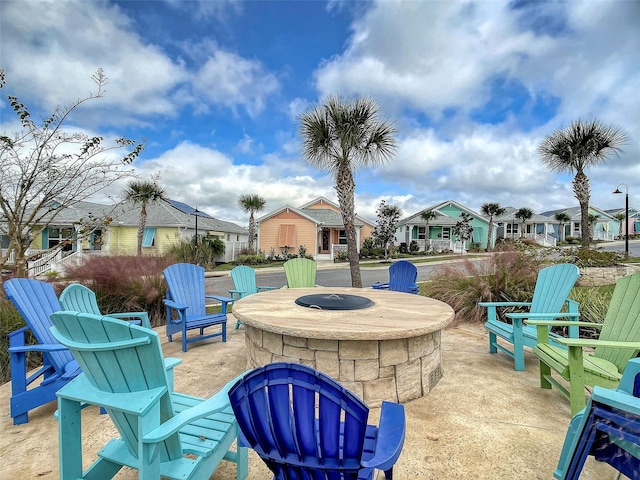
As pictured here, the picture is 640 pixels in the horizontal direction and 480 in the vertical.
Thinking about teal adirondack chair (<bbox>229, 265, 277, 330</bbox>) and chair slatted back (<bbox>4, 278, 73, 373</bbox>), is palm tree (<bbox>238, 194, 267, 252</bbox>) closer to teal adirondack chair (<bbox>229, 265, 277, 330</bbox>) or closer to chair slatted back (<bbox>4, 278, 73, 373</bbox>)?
teal adirondack chair (<bbox>229, 265, 277, 330</bbox>)

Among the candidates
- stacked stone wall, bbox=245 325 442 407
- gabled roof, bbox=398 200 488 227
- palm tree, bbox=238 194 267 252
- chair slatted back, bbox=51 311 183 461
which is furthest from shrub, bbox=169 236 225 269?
gabled roof, bbox=398 200 488 227

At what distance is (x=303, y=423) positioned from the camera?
1.06 m

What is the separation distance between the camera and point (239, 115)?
10.1 meters

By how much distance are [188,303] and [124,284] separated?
156 centimetres

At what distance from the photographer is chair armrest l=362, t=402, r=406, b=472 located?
41.8 inches

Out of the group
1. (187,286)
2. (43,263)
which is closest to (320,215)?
(43,263)

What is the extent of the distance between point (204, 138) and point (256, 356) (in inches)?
409

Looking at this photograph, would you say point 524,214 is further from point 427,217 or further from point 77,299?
point 77,299

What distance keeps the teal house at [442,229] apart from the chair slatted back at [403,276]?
73.5ft

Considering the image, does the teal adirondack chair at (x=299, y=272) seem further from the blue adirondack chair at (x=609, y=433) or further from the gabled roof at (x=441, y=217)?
the gabled roof at (x=441, y=217)

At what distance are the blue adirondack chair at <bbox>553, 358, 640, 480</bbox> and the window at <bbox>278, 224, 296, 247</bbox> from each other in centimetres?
2136

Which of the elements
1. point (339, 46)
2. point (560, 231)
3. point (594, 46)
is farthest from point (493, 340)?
point (560, 231)

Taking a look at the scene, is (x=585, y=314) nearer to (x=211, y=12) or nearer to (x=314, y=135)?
(x=314, y=135)

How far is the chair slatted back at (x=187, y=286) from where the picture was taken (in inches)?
172
